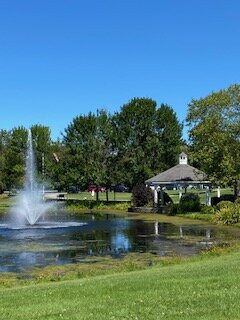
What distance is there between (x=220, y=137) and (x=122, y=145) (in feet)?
63.1

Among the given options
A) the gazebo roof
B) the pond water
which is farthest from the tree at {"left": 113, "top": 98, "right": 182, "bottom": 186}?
the pond water

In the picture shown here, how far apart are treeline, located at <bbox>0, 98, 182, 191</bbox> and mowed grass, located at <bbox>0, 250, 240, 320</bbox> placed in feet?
157

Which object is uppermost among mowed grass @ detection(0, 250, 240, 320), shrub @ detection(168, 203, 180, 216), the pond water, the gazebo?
the gazebo

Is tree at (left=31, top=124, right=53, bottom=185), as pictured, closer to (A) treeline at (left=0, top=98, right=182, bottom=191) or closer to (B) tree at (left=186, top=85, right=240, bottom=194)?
(A) treeline at (left=0, top=98, right=182, bottom=191)

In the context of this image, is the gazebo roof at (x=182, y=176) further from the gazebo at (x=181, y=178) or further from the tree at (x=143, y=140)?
the tree at (x=143, y=140)

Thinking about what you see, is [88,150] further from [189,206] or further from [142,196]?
[189,206]

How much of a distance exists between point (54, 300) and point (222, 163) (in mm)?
33876

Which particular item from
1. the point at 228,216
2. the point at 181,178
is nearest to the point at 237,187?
the point at 181,178

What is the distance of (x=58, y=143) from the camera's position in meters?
87.8

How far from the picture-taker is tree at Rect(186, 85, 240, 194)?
42.2m

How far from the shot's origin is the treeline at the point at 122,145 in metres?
59.7

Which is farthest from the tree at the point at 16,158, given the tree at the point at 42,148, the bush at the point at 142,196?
the bush at the point at 142,196

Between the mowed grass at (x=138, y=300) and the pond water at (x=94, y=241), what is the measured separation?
27.0 ft

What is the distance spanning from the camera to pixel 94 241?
27172 mm
